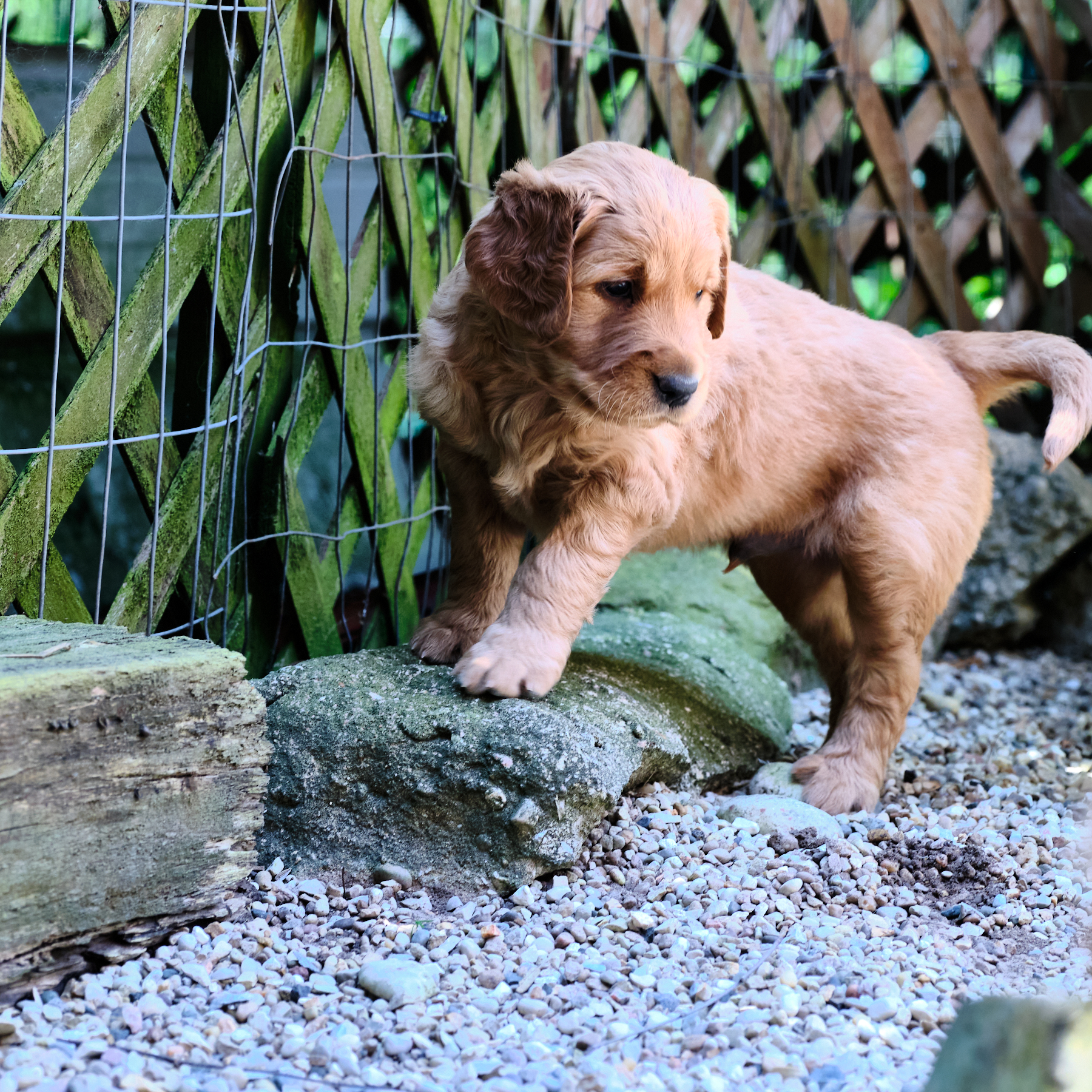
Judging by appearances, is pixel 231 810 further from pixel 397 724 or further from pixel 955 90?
pixel 955 90

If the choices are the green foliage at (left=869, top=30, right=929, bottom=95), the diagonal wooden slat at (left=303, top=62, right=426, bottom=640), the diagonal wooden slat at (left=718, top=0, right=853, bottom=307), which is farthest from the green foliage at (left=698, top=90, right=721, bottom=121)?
the diagonal wooden slat at (left=303, top=62, right=426, bottom=640)

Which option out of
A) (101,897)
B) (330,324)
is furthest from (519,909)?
(330,324)

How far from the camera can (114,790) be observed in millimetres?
2422

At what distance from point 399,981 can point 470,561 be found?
156 cm

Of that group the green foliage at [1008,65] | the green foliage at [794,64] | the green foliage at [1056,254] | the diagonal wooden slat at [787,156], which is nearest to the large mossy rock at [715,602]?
the diagonal wooden slat at [787,156]

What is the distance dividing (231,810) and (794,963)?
51.9 inches

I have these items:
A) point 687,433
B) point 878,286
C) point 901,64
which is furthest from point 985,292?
point 687,433

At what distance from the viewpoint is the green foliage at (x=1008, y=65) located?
21.4ft

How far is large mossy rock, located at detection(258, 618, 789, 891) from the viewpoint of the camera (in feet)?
9.79

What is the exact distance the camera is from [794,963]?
102 inches

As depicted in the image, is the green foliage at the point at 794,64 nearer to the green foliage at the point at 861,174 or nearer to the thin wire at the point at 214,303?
the green foliage at the point at 861,174

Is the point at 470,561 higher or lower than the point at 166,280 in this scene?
lower

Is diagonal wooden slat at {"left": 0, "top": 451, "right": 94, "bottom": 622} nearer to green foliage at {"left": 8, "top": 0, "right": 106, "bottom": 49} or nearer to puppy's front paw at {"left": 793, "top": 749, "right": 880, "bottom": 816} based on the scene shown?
green foliage at {"left": 8, "top": 0, "right": 106, "bottom": 49}

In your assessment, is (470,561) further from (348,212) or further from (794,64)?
(794,64)
